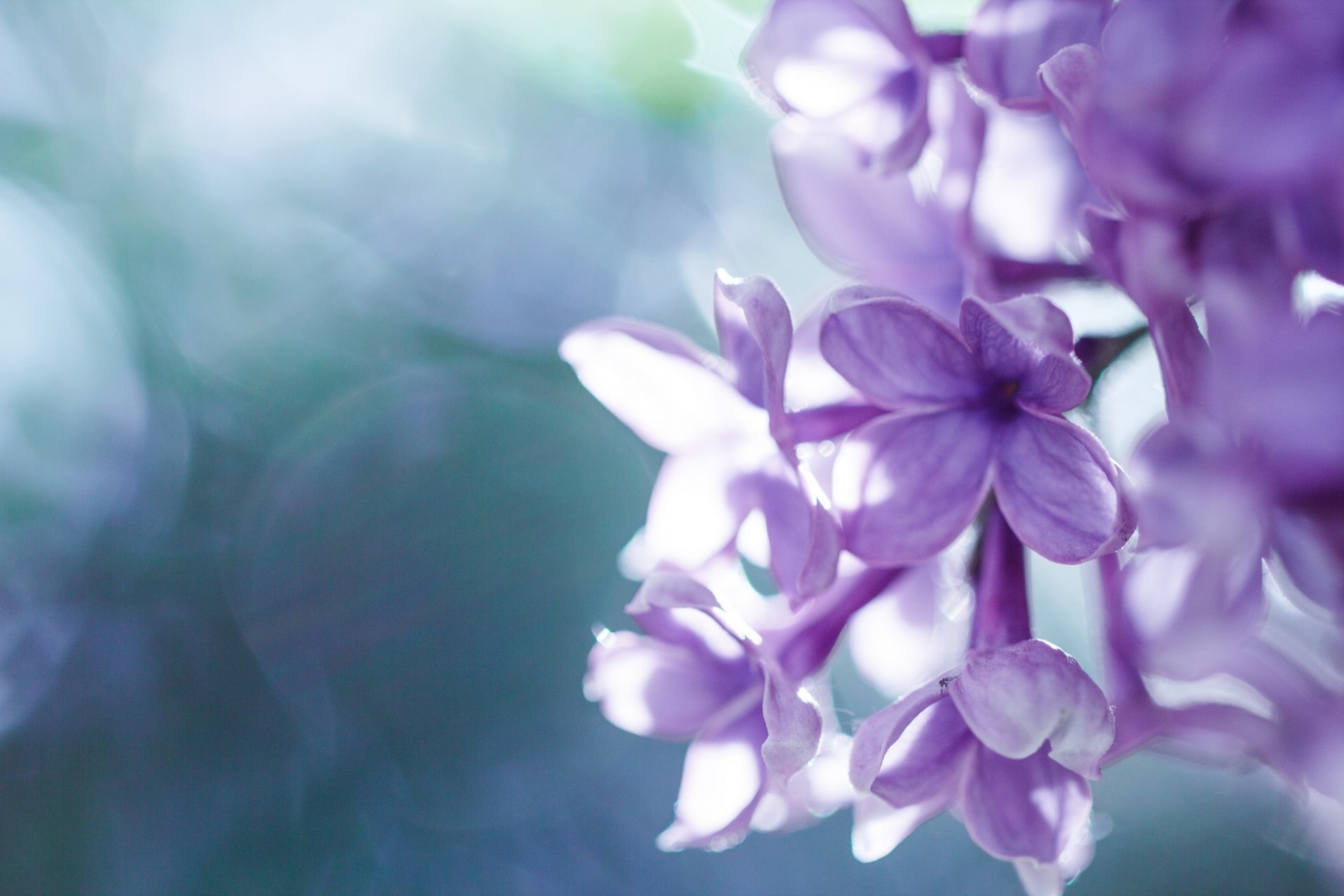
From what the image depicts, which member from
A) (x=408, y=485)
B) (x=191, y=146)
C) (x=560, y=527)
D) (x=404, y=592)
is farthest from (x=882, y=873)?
(x=191, y=146)

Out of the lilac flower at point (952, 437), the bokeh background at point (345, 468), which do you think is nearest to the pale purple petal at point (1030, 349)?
the lilac flower at point (952, 437)

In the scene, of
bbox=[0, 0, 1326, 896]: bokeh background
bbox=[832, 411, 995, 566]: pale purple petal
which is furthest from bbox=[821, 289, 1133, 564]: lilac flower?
bbox=[0, 0, 1326, 896]: bokeh background

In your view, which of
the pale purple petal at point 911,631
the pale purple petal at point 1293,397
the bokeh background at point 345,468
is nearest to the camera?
the pale purple petal at point 1293,397

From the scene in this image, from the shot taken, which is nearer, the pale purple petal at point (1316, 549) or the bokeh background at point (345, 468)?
the pale purple petal at point (1316, 549)

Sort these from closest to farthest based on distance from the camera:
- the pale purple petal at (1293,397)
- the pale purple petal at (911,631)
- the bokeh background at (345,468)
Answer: the pale purple petal at (1293,397) → the pale purple petal at (911,631) → the bokeh background at (345,468)

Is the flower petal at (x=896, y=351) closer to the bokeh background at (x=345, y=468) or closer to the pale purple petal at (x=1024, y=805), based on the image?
the pale purple petal at (x=1024, y=805)

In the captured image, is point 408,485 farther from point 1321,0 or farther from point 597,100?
point 1321,0
